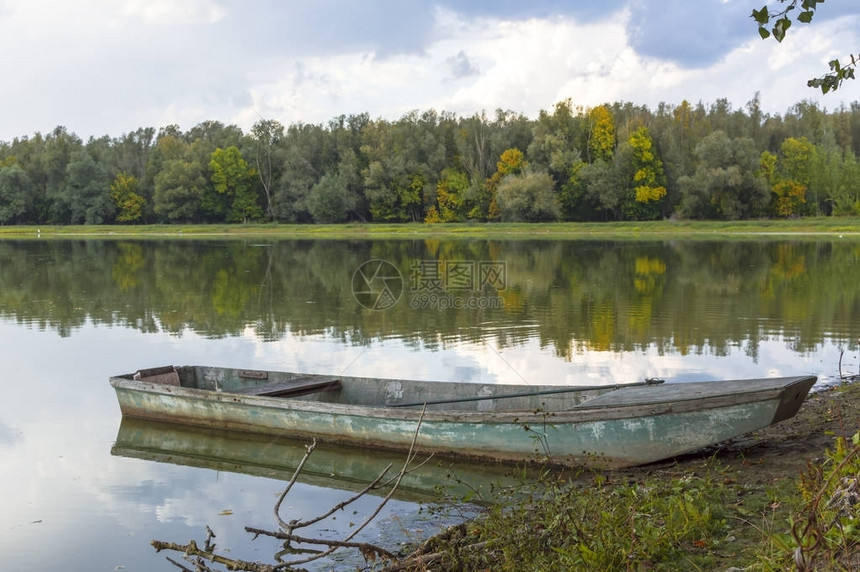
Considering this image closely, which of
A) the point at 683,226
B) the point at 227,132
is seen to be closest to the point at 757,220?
the point at 683,226

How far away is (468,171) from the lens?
295 feet

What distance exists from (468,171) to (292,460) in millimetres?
79829

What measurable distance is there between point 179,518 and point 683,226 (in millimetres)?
69688

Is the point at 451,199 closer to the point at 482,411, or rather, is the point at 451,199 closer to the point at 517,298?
the point at 517,298

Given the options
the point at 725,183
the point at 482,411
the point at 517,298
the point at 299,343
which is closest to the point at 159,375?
the point at 299,343
